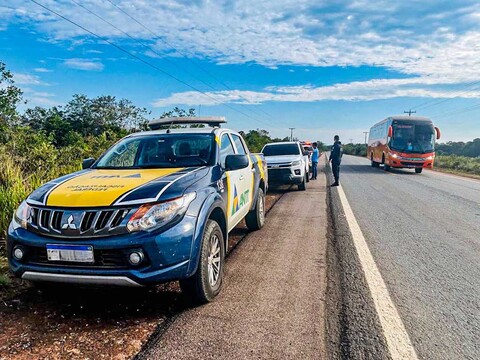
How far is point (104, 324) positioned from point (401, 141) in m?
21.4

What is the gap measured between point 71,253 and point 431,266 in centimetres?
427

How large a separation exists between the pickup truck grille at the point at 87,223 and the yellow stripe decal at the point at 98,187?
0.26 feet

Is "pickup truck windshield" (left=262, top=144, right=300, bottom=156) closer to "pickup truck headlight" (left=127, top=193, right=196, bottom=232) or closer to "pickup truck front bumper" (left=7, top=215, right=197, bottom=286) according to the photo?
"pickup truck headlight" (left=127, top=193, right=196, bottom=232)

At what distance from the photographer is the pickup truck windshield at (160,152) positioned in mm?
4492

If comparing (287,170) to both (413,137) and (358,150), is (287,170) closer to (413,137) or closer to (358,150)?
(413,137)

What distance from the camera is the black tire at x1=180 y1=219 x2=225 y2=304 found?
3350 millimetres

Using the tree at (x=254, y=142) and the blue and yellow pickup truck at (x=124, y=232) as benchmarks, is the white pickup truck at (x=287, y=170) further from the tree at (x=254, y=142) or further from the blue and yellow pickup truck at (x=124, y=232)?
the tree at (x=254, y=142)

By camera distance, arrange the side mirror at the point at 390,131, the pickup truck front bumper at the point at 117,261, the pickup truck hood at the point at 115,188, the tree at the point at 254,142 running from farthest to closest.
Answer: the tree at the point at 254,142
the side mirror at the point at 390,131
the pickup truck hood at the point at 115,188
the pickup truck front bumper at the point at 117,261

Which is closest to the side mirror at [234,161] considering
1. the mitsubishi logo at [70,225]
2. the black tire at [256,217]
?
the mitsubishi logo at [70,225]

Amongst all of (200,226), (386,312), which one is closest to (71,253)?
(200,226)

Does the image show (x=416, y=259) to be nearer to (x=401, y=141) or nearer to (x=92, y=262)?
(x=92, y=262)

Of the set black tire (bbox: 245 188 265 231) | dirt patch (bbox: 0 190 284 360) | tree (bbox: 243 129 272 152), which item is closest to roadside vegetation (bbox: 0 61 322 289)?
dirt patch (bbox: 0 190 284 360)

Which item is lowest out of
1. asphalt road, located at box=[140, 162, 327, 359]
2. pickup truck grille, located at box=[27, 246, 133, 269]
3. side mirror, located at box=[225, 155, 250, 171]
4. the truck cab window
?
asphalt road, located at box=[140, 162, 327, 359]

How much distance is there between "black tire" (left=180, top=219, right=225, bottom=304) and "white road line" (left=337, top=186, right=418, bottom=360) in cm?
159
